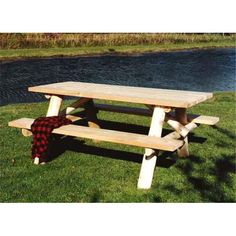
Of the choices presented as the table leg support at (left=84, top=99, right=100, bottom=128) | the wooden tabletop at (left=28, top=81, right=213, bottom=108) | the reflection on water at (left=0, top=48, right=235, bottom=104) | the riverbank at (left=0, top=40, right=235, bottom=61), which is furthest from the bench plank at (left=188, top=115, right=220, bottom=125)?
the riverbank at (left=0, top=40, right=235, bottom=61)

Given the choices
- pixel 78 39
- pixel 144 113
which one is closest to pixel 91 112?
pixel 144 113

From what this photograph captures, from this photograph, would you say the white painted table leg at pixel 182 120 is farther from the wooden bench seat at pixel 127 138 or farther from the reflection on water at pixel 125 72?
the reflection on water at pixel 125 72

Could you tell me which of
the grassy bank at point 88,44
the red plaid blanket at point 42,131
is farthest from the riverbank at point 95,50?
the red plaid blanket at point 42,131

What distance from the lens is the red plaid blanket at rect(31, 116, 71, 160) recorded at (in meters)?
6.07

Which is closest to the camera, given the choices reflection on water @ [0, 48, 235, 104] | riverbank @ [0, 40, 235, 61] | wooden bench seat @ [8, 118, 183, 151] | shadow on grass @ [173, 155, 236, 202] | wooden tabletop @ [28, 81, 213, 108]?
wooden bench seat @ [8, 118, 183, 151]

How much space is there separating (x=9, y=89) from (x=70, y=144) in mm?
8737

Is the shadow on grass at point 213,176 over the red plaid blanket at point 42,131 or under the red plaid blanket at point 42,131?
under

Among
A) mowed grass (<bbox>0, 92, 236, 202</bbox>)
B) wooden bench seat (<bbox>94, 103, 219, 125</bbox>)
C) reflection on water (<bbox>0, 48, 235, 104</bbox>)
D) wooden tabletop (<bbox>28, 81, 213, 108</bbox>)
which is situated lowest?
reflection on water (<bbox>0, 48, 235, 104</bbox>)

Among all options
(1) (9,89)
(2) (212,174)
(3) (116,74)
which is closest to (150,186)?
(2) (212,174)

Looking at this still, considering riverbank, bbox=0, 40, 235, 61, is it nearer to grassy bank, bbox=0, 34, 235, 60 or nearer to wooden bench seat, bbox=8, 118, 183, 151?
grassy bank, bbox=0, 34, 235, 60

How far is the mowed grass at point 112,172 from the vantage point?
17.4ft

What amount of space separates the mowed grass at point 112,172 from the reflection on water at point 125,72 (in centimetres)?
678

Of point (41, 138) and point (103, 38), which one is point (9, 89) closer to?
point (41, 138)

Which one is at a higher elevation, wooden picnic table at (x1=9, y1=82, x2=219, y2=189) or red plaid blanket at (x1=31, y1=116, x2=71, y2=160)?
wooden picnic table at (x1=9, y1=82, x2=219, y2=189)
